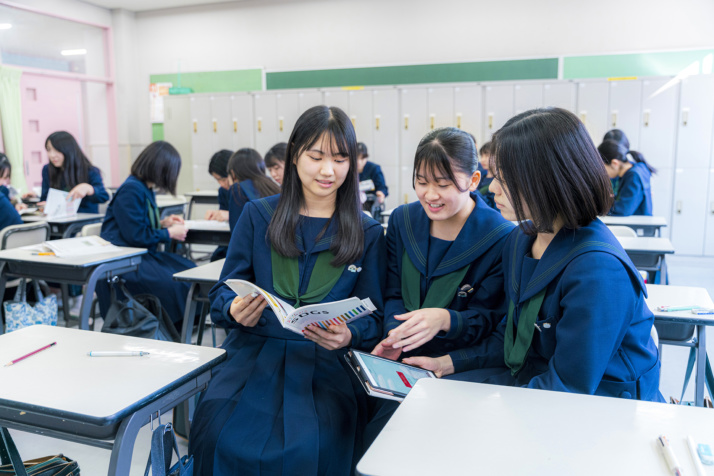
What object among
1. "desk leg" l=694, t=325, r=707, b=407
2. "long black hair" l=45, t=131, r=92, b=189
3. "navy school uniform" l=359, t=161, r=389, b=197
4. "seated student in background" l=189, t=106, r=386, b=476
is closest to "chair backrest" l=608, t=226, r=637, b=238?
"desk leg" l=694, t=325, r=707, b=407

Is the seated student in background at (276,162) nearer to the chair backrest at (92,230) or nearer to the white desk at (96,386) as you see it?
the chair backrest at (92,230)

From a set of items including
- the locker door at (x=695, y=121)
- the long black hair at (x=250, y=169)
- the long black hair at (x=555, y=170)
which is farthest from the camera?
the locker door at (x=695, y=121)

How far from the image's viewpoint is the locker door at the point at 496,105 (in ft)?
21.8

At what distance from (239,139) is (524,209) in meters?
6.91

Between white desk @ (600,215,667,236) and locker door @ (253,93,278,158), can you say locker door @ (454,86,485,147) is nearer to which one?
locker door @ (253,93,278,158)

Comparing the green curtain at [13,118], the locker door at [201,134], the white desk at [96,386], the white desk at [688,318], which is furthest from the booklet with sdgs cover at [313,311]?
the green curtain at [13,118]

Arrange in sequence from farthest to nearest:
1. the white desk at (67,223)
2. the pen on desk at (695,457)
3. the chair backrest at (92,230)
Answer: the white desk at (67,223), the chair backrest at (92,230), the pen on desk at (695,457)

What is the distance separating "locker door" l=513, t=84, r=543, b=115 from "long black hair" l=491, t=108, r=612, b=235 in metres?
5.68

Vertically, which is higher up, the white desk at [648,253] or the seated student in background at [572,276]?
the seated student in background at [572,276]

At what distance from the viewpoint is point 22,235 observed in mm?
3498

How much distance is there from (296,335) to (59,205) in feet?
11.4

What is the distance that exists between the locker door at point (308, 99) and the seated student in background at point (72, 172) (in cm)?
320

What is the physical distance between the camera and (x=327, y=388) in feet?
5.12

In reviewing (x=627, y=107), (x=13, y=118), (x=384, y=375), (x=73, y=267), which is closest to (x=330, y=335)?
(x=384, y=375)
